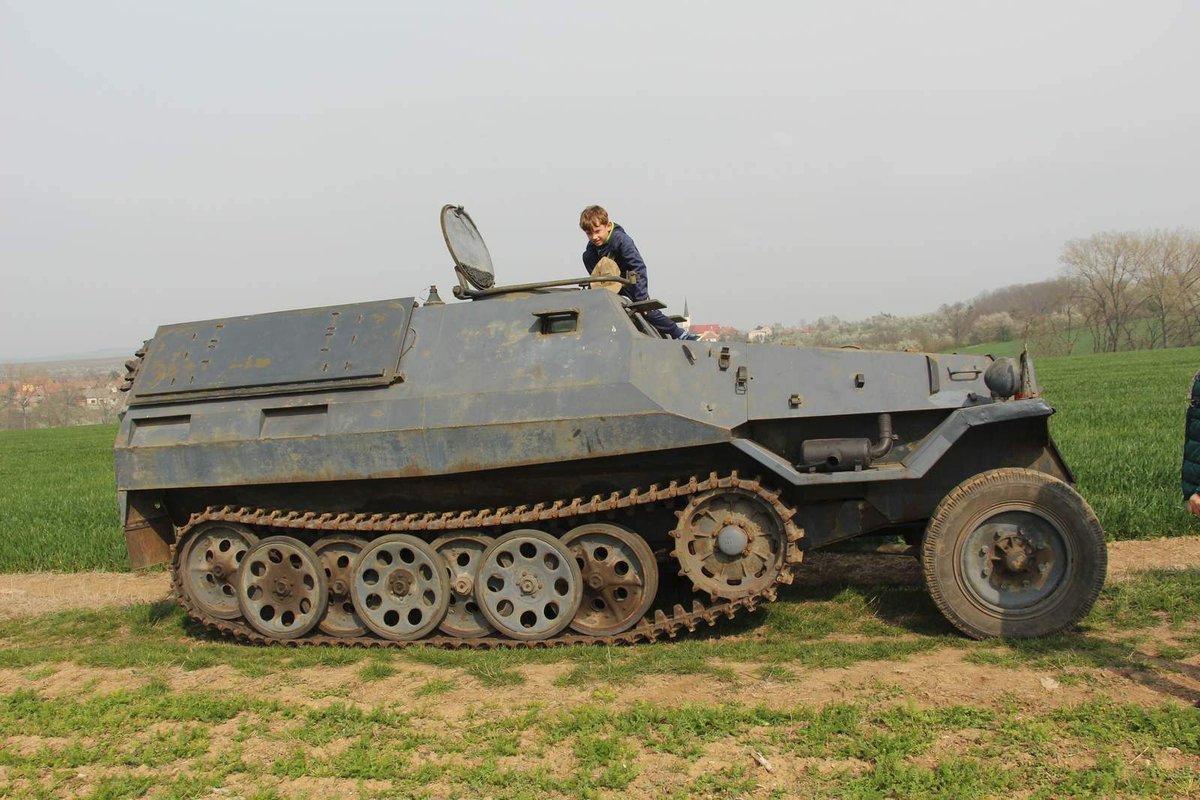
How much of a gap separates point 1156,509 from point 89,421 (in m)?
72.4

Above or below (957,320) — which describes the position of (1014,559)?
below

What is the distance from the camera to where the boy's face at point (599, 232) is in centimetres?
739

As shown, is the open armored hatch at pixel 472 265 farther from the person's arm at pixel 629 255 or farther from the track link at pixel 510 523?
the track link at pixel 510 523

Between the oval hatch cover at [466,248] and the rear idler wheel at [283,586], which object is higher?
the oval hatch cover at [466,248]

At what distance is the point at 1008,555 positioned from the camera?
5.81 metres

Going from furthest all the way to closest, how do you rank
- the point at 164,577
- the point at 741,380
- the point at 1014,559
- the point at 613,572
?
the point at 164,577 → the point at 613,572 → the point at 741,380 → the point at 1014,559

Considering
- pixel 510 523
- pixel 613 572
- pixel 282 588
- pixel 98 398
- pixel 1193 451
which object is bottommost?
pixel 282 588

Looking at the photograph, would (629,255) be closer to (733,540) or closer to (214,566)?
(733,540)

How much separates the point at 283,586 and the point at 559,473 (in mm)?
2420

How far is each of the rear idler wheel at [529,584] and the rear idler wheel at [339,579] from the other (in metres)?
1.09

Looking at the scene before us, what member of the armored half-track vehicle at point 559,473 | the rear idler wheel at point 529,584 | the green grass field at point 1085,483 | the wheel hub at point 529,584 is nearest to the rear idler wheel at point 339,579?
the armored half-track vehicle at point 559,473

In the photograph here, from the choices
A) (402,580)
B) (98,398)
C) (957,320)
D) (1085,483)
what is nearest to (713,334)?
(402,580)

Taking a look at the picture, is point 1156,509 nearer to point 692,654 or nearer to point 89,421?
point 692,654

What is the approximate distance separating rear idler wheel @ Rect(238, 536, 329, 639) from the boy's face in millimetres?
3487
